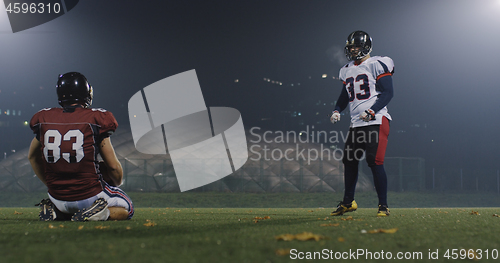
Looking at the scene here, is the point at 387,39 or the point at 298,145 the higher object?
the point at 387,39

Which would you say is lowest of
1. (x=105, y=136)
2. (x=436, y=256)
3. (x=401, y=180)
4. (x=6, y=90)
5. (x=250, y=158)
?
(x=401, y=180)

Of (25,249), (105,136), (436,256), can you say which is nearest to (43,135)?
(105,136)

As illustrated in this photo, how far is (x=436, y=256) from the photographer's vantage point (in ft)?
5.82

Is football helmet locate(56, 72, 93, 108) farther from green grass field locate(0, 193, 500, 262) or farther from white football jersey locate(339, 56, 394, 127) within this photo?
white football jersey locate(339, 56, 394, 127)

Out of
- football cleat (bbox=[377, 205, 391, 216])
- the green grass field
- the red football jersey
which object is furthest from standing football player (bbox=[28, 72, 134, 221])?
football cleat (bbox=[377, 205, 391, 216])

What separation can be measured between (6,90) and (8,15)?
157 feet

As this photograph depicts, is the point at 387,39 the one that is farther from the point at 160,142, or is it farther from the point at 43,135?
the point at 43,135

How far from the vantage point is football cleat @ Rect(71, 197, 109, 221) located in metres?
3.42

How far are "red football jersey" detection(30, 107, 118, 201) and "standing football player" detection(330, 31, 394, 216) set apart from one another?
2.89 m

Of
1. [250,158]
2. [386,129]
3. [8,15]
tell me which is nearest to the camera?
[386,129]

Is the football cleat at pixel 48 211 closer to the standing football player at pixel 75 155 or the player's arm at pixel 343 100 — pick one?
the standing football player at pixel 75 155

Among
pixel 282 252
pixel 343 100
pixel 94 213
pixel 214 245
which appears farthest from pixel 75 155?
pixel 343 100

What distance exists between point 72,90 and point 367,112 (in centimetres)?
316

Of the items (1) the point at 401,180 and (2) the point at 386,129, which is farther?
(1) the point at 401,180
